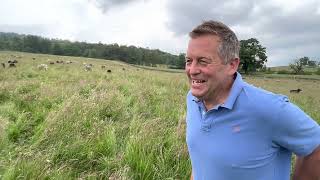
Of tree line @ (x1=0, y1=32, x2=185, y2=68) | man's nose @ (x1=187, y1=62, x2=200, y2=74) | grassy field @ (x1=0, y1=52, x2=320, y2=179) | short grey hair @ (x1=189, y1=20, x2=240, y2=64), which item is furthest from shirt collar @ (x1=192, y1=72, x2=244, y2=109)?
tree line @ (x1=0, y1=32, x2=185, y2=68)

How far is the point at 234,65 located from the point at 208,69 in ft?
0.60

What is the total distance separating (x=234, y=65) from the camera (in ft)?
9.16

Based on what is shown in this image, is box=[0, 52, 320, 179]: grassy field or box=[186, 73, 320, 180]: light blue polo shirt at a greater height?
box=[186, 73, 320, 180]: light blue polo shirt

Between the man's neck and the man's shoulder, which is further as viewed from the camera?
the man's neck

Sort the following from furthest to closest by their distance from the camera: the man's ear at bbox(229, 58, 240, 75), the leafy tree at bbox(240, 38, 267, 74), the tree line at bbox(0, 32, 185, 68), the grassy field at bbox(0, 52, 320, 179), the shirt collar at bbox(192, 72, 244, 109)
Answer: the tree line at bbox(0, 32, 185, 68), the leafy tree at bbox(240, 38, 267, 74), the grassy field at bbox(0, 52, 320, 179), the man's ear at bbox(229, 58, 240, 75), the shirt collar at bbox(192, 72, 244, 109)

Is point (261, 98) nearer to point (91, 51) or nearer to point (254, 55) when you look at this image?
point (254, 55)

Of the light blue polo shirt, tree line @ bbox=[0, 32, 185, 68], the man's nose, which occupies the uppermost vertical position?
the man's nose

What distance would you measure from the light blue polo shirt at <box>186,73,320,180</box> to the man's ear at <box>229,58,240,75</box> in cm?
6

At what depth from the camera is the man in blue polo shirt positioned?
2498 mm

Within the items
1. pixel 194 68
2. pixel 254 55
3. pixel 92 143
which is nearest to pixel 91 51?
pixel 254 55

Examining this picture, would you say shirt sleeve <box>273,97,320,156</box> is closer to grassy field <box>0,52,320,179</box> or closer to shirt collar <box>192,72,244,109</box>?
shirt collar <box>192,72,244,109</box>

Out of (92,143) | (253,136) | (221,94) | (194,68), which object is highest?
(194,68)

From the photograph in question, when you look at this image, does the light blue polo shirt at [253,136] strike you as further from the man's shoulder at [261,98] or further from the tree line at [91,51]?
the tree line at [91,51]

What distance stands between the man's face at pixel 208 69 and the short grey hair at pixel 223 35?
0.08ft
